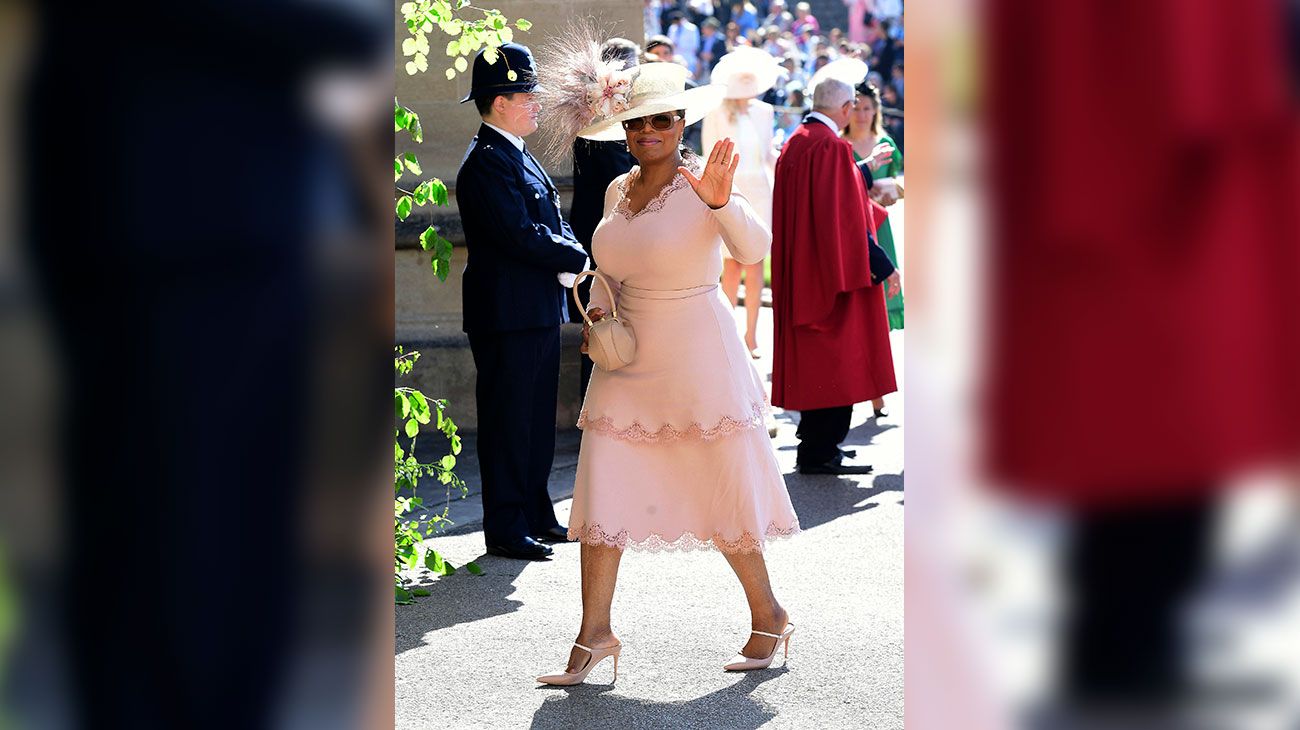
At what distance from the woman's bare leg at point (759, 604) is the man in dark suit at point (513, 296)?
167 cm

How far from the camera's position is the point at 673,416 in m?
4.82

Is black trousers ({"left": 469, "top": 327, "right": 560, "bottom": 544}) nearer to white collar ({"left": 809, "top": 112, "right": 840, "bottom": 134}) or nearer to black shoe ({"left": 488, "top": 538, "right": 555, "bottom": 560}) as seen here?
black shoe ({"left": 488, "top": 538, "right": 555, "bottom": 560})

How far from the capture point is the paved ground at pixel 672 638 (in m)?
4.63

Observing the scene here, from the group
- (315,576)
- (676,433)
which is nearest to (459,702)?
(676,433)

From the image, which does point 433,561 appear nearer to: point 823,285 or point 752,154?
point 823,285

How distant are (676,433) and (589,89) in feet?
3.34

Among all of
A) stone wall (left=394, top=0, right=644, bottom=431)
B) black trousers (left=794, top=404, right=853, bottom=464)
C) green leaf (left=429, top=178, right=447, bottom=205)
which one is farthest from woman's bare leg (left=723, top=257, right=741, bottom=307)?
green leaf (left=429, top=178, right=447, bottom=205)

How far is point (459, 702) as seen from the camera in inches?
187

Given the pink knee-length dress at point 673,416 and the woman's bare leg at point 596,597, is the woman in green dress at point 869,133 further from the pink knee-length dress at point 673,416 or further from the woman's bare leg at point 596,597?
the woman's bare leg at point 596,597

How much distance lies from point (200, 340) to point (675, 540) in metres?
2.94

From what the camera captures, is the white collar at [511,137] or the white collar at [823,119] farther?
the white collar at [823,119]

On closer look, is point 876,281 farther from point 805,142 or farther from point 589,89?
point 589,89

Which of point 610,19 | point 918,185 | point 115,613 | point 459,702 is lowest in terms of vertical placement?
point 459,702

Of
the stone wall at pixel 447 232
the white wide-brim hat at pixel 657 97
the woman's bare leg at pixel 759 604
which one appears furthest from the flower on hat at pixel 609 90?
the stone wall at pixel 447 232
